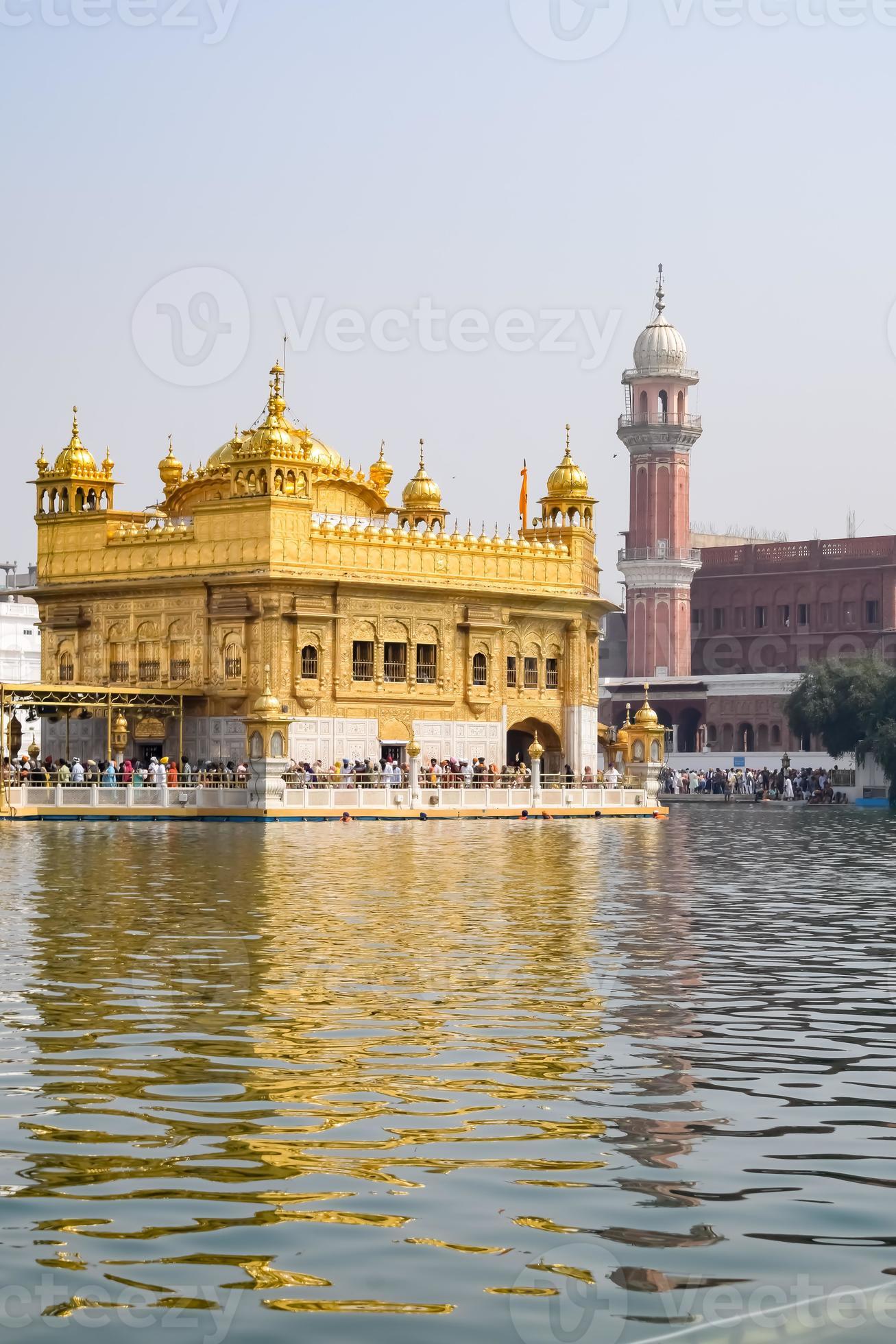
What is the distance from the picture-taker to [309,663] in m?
52.0

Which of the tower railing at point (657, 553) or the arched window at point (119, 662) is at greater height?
the tower railing at point (657, 553)

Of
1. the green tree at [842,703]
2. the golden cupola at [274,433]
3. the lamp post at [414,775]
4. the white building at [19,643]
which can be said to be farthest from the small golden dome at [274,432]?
the white building at [19,643]

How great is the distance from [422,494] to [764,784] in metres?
19.8

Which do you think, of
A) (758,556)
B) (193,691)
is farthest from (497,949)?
(758,556)

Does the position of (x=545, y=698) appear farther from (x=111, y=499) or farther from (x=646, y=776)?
(x=111, y=499)

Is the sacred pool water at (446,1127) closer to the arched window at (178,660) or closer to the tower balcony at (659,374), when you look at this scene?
the arched window at (178,660)

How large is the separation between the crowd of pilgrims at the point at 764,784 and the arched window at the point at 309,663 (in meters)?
22.6

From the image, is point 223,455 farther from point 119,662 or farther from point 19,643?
point 19,643

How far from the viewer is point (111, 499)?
57250 millimetres

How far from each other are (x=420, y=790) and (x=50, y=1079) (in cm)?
3696

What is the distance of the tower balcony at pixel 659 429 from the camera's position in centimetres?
10162

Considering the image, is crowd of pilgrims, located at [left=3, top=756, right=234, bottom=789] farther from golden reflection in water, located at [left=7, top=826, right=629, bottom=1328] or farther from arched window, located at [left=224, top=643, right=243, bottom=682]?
golden reflection in water, located at [left=7, top=826, right=629, bottom=1328]

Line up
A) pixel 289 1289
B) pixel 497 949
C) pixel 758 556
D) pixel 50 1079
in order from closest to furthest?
pixel 289 1289 < pixel 50 1079 < pixel 497 949 < pixel 758 556

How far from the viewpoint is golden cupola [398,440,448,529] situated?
6131 centimetres
